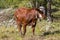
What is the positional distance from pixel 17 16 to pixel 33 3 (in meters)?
8.10

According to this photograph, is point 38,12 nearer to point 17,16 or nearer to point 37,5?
point 17,16

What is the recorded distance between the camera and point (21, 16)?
394 inches

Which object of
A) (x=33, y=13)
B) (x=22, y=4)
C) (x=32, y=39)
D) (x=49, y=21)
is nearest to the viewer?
(x=32, y=39)

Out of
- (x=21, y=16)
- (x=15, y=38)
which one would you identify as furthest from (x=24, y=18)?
(x=15, y=38)

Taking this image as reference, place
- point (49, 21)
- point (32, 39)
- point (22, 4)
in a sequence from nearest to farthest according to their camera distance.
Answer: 1. point (32, 39)
2. point (49, 21)
3. point (22, 4)

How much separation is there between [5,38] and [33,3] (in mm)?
8723

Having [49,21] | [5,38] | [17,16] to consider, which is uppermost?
[17,16]

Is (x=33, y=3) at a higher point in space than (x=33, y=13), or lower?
lower

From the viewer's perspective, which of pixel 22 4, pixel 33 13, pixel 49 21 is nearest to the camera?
pixel 33 13

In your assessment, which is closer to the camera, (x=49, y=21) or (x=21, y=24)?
(x=21, y=24)

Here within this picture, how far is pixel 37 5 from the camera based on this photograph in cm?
1845

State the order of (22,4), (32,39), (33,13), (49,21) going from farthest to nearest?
(22,4)
(49,21)
(33,13)
(32,39)

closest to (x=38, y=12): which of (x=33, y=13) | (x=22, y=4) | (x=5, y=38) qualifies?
(x=33, y=13)

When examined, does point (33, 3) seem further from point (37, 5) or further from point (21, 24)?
point (21, 24)
